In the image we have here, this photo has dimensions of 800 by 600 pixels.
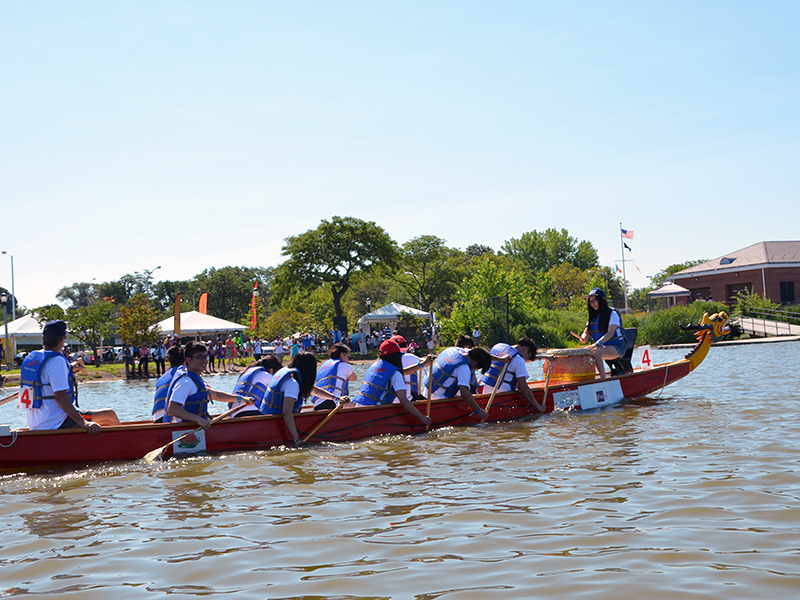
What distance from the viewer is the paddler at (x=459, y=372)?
32.6ft

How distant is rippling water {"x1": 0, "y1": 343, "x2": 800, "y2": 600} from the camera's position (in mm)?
3873

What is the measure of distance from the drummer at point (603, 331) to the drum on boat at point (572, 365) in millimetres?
144

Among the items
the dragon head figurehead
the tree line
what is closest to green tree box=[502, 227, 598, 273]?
the tree line

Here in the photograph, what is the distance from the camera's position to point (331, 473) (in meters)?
7.07

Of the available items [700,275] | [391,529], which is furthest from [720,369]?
[700,275]

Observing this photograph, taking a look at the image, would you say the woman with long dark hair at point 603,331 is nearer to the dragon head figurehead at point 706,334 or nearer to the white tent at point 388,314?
the dragon head figurehead at point 706,334

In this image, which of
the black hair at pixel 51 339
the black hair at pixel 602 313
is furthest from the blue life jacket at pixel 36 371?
the black hair at pixel 602 313

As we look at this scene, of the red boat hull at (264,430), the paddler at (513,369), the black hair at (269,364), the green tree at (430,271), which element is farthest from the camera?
the green tree at (430,271)

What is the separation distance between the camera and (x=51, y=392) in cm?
741

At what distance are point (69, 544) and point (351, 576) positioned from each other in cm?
229

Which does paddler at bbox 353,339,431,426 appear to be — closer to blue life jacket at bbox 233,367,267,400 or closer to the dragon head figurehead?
blue life jacket at bbox 233,367,267,400

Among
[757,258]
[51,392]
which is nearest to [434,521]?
[51,392]

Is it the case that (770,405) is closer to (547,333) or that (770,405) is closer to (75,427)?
(75,427)

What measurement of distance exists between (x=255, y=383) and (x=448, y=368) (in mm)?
2847
